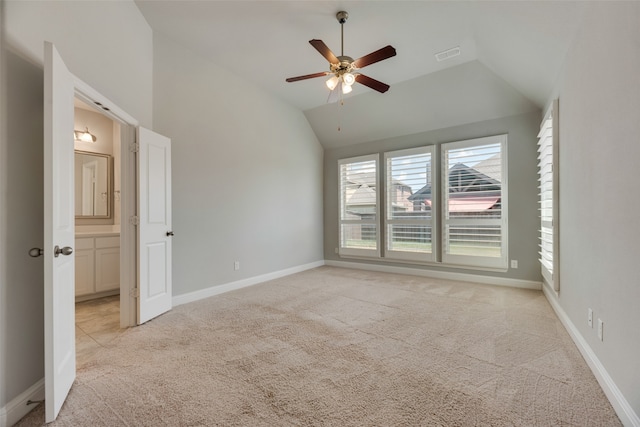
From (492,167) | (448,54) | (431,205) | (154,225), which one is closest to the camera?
(154,225)

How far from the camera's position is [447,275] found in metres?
4.68

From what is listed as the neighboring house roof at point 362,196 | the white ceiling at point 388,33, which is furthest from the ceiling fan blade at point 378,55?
the neighboring house roof at point 362,196

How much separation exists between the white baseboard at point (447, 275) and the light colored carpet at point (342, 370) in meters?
0.81

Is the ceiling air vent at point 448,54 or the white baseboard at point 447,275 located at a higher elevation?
the ceiling air vent at point 448,54

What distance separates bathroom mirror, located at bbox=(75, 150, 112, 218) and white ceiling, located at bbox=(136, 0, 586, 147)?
91.2 inches

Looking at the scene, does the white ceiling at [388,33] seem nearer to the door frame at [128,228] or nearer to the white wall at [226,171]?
the white wall at [226,171]

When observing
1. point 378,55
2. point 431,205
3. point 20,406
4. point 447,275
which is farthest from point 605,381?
point 20,406

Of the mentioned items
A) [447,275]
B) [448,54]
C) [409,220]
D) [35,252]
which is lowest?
[447,275]

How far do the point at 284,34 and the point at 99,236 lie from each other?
3.60m

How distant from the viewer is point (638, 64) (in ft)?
4.39

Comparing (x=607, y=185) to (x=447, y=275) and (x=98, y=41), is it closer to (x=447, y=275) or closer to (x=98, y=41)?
(x=447, y=275)

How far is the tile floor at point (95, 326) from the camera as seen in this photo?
7.63 ft

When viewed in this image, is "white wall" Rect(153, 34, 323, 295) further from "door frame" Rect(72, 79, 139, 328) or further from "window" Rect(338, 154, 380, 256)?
"window" Rect(338, 154, 380, 256)

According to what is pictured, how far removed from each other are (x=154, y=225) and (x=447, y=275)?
4.42 meters
